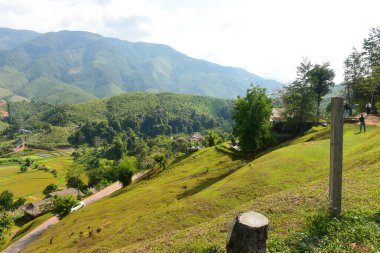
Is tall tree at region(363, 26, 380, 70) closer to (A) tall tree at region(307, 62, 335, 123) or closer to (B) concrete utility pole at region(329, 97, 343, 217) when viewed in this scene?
(A) tall tree at region(307, 62, 335, 123)

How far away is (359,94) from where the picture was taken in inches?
2443

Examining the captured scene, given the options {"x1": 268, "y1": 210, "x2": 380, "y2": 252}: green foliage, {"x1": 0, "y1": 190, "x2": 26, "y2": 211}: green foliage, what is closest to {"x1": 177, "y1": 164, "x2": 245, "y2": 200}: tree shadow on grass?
{"x1": 268, "y1": 210, "x2": 380, "y2": 252}: green foliage

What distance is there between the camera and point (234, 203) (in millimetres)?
23547

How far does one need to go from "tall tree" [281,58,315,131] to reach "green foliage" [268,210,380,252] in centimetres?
4998

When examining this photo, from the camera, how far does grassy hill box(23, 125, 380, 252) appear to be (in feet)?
46.6

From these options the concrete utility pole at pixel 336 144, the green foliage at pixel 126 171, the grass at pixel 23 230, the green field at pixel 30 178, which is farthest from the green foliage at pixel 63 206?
the green field at pixel 30 178

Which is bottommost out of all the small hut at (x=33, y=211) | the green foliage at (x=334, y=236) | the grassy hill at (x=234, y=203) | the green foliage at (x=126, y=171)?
the small hut at (x=33, y=211)

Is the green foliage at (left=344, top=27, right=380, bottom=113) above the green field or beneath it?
above

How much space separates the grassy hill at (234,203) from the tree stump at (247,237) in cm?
435

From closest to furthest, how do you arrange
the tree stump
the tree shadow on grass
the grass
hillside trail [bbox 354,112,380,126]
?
the tree stump
the tree shadow on grass
hillside trail [bbox 354,112,380,126]
the grass

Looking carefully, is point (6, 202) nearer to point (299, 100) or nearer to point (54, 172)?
point (54, 172)

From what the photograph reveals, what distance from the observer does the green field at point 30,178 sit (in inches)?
4606

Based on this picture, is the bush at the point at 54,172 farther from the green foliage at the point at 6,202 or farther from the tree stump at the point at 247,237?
the tree stump at the point at 247,237

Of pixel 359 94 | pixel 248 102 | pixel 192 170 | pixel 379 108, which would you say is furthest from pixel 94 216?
pixel 359 94
